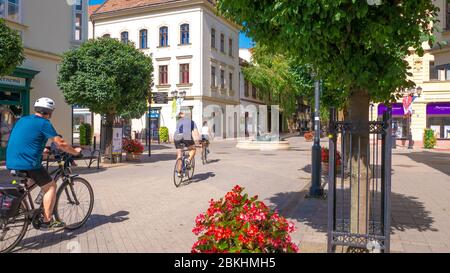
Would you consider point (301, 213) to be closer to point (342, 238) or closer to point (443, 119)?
point (342, 238)

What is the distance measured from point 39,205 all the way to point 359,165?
3.87 m

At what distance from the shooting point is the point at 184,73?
3709 centimetres

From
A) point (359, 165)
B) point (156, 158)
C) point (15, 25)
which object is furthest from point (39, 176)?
point (156, 158)

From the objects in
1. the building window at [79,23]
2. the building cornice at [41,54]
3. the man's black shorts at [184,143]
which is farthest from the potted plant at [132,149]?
the building window at [79,23]

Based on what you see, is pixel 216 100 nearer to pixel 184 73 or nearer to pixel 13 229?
pixel 184 73

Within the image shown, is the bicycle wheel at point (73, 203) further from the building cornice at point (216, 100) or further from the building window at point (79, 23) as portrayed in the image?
the building cornice at point (216, 100)

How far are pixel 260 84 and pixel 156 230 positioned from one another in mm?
36633

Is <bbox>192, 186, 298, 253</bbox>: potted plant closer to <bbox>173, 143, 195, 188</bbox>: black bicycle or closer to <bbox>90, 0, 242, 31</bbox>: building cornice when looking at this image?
<bbox>173, 143, 195, 188</bbox>: black bicycle

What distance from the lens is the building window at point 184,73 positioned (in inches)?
1454

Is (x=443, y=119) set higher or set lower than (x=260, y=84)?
lower

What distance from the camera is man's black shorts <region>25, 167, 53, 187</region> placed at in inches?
195

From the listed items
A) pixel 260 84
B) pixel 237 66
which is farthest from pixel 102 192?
pixel 237 66

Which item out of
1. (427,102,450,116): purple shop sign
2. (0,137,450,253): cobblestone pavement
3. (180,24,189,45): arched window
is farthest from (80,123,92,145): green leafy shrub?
(427,102,450,116): purple shop sign

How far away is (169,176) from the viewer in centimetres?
1182
